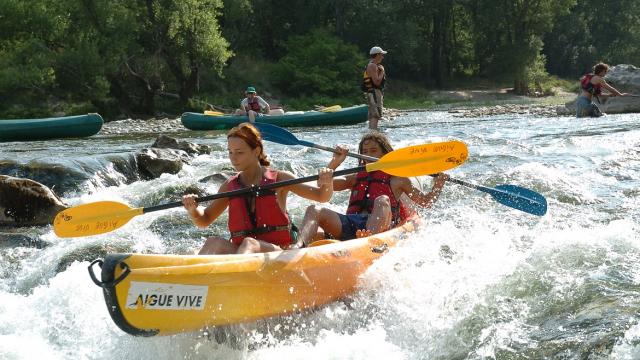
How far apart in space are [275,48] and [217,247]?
97.3ft

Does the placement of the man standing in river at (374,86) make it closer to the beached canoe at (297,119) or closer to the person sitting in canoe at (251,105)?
the person sitting in canoe at (251,105)

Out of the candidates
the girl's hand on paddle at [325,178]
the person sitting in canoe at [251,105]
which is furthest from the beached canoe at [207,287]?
the person sitting in canoe at [251,105]

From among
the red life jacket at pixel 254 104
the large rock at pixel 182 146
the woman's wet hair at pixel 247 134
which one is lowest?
the red life jacket at pixel 254 104

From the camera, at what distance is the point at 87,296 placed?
4.46 m

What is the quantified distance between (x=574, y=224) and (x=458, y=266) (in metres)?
1.58

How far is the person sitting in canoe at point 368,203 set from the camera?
4.70m

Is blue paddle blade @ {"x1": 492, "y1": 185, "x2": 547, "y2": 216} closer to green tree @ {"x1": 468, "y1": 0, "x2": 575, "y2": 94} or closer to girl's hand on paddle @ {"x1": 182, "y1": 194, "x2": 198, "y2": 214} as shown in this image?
girl's hand on paddle @ {"x1": 182, "y1": 194, "x2": 198, "y2": 214}

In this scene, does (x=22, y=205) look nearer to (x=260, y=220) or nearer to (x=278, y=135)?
(x=278, y=135)

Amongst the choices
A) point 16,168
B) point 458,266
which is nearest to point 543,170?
point 458,266

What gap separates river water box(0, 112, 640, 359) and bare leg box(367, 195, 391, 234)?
Answer: 194 millimetres

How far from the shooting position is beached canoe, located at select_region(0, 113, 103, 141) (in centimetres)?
1399

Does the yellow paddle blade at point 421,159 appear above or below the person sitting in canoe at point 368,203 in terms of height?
above

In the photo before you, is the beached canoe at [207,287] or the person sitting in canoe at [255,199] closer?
the beached canoe at [207,287]

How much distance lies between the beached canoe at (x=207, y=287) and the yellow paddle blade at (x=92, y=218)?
1.09 m
